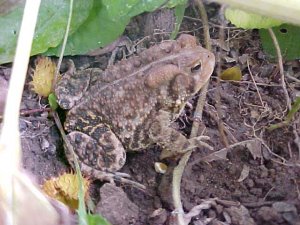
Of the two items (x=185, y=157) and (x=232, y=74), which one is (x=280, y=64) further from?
(x=185, y=157)

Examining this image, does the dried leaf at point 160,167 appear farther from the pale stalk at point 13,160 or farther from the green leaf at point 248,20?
the pale stalk at point 13,160

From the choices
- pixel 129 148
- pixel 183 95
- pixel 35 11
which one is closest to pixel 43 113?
pixel 129 148

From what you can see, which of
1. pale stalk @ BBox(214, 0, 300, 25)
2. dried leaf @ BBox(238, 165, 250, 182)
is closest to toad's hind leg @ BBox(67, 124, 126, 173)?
dried leaf @ BBox(238, 165, 250, 182)

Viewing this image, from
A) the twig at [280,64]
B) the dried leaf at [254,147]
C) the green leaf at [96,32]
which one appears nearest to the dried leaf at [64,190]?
the green leaf at [96,32]

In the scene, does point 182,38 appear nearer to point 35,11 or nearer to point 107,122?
point 107,122

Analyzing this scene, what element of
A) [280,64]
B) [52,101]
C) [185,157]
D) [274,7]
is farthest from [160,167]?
[274,7]

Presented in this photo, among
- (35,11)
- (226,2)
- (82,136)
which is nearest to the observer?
(226,2)

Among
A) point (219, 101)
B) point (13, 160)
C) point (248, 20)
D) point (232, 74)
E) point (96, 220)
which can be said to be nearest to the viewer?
point (13, 160)
